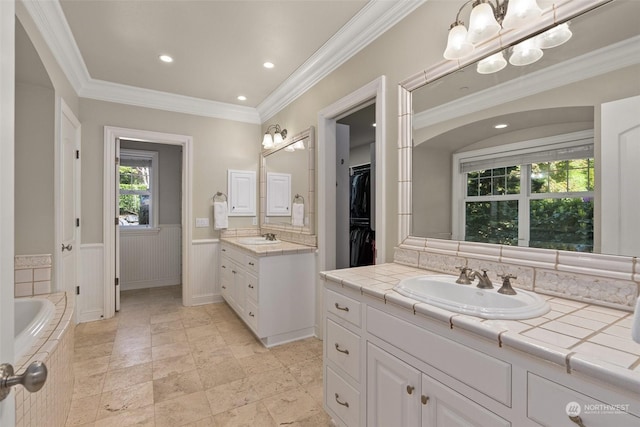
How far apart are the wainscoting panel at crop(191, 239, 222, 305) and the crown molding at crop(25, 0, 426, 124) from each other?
1.69 m

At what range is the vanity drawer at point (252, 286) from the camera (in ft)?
8.63

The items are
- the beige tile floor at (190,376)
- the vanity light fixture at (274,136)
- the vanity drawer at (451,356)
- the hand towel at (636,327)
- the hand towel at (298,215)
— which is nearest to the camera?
the hand towel at (636,327)

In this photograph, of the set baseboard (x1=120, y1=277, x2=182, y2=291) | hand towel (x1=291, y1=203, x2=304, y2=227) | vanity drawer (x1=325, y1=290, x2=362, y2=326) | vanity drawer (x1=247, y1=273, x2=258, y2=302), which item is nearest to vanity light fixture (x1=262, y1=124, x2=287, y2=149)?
hand towel (x1=291, y1=203, x2=304, y2=227)

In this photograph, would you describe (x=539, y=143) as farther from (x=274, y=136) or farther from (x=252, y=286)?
(x=274, y=136)

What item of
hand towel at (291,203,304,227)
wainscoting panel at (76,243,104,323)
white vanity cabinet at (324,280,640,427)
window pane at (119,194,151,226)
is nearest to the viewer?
white vanity cabinet at (324,280,640,427)

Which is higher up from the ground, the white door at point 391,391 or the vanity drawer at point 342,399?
the white door at point 391,391

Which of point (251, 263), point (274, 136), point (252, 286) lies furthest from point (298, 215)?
point (274, 136)

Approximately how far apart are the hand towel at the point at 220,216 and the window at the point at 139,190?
1563mm

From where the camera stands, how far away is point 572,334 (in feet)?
2.79

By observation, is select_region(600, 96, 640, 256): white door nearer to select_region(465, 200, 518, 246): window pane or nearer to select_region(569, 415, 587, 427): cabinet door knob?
select_region(465, 200, 518, 246): window pane

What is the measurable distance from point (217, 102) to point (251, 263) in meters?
2.25

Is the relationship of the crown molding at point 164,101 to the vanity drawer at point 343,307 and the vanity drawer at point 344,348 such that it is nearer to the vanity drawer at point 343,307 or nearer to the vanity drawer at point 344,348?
the vanity drawer at point 343,307

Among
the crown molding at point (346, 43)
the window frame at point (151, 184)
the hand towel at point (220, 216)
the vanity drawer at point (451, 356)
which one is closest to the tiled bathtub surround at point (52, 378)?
the vanity drawer at point (451, 356)

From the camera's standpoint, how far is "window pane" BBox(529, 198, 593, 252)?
116 centimetres
